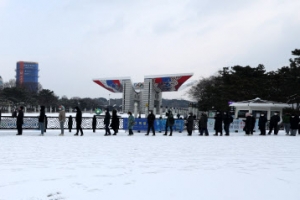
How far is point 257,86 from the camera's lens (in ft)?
A: 142

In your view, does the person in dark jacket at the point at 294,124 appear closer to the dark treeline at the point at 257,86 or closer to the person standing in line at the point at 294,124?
the person standing in line at the point at 294,124

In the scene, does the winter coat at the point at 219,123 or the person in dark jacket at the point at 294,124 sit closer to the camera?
the winter coat at the point at 219,123

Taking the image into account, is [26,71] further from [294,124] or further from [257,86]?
[294,124]

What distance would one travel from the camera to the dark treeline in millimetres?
37719

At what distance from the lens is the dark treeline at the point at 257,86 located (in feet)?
124

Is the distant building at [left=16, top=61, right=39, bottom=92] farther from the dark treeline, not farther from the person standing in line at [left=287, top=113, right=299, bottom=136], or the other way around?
the person standing in line at [left=287, top=113, right=299, bottom=136]
